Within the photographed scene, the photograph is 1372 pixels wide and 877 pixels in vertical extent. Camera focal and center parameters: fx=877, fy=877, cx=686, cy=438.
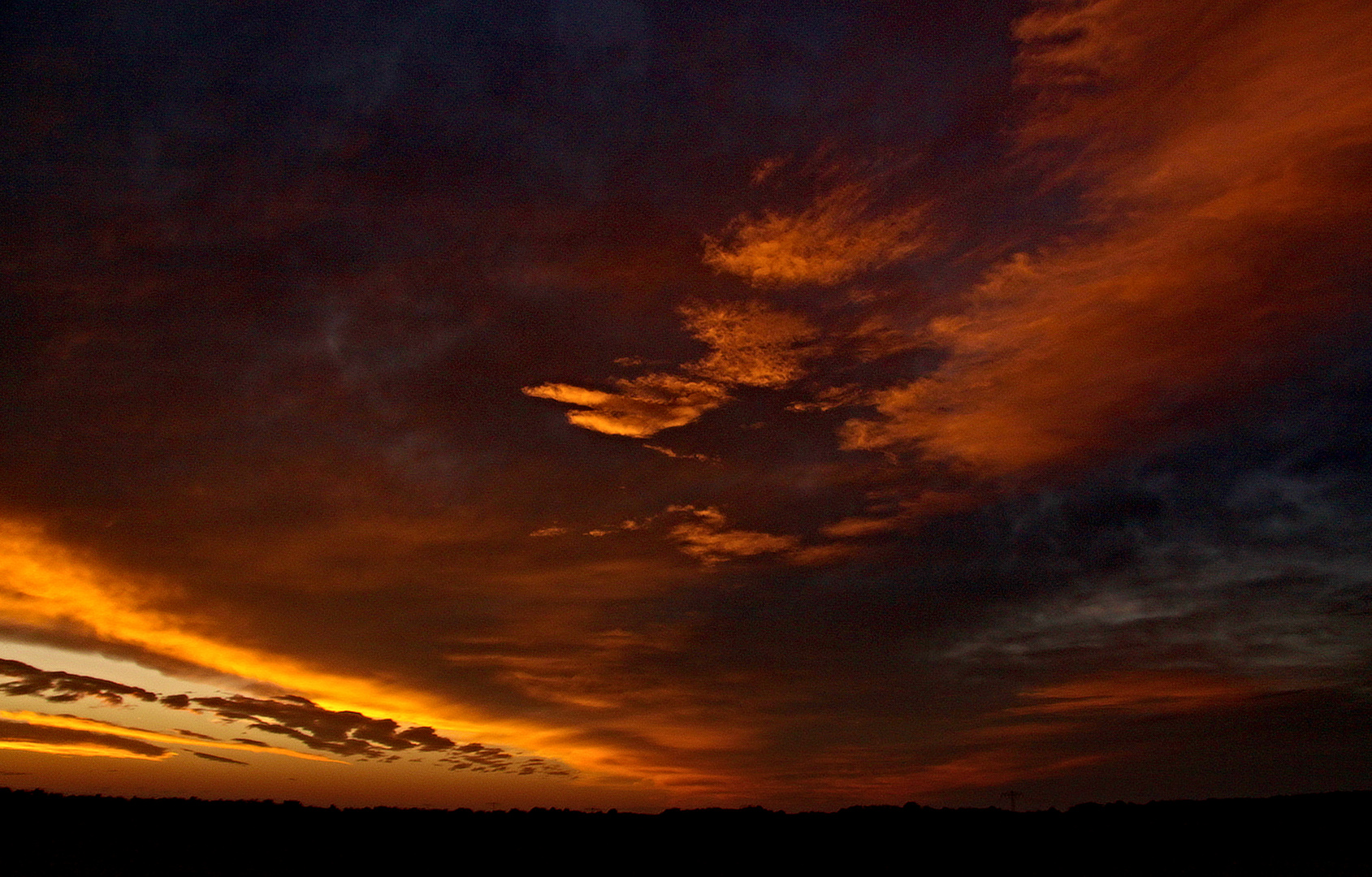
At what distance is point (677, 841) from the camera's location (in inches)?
1784

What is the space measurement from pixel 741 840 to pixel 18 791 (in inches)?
1680

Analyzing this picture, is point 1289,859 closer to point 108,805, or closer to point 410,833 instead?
point 410,833

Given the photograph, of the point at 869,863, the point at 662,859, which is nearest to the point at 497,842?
the point at 662,859

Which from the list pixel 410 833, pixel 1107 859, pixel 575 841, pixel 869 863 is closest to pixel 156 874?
pixel 410 833

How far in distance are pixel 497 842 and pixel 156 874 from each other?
15.3 meters

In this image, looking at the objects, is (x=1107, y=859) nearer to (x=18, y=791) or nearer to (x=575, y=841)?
(x=575, y=841)

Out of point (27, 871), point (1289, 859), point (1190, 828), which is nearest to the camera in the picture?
point (27, 871)

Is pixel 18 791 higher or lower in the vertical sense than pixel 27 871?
higher

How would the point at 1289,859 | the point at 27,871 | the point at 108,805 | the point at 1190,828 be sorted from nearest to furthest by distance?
the point at 27,871, the point at 1289,859, the point at 1190,828, the point at 108,805

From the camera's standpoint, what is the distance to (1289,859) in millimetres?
43469

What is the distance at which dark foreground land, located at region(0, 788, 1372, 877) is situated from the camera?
42.2 metres

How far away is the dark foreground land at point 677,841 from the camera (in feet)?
138

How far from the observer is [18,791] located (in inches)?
2037

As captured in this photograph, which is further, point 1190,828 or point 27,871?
point 1190,828
